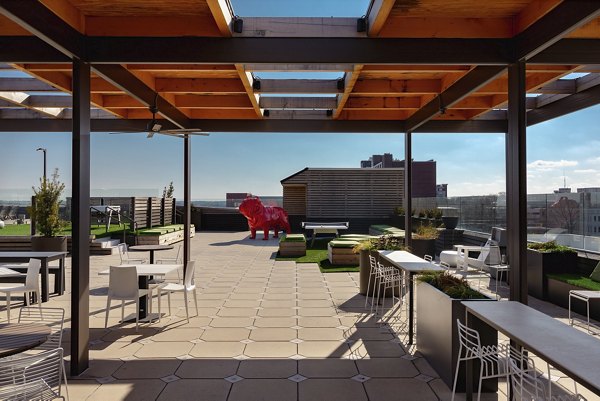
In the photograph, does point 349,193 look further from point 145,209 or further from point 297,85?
point 297,85

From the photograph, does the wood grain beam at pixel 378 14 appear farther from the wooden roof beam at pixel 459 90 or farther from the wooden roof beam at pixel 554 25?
the wooden roof beam at pixel 459 90

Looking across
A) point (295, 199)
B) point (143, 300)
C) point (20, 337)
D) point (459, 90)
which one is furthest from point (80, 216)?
point (295, 199)

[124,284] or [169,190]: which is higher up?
[169,190]

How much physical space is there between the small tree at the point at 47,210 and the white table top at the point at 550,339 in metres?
11.5

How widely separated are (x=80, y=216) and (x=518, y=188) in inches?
174

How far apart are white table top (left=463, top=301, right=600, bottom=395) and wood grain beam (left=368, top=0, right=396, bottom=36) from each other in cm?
262

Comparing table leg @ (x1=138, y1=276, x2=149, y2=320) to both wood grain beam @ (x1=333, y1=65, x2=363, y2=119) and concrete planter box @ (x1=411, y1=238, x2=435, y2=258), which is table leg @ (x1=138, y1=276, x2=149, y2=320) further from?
concrete planter box @ (x1=411, y1=238, x2=435, y2=258)

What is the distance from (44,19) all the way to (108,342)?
3685 millimetres

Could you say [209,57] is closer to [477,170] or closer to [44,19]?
[44,19]

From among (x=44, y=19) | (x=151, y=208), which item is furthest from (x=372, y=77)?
(x=151, y=208)

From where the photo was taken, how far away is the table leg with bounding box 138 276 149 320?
19.4 ft

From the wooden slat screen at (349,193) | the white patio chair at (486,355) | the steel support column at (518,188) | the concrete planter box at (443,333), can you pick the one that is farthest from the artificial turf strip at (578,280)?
the wooden slat screen at (349,193)

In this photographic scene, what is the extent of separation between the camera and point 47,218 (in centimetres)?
1126

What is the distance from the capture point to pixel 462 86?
5.43 meters
